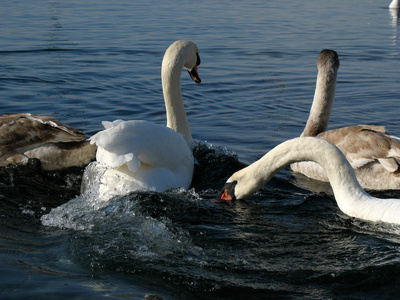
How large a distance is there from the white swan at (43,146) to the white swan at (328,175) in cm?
199

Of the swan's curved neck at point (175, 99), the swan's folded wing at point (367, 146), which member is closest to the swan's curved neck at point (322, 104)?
the swan's folded wing at point (367, 146)

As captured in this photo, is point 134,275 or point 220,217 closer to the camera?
point 134,275

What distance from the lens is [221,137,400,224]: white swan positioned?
5254 millimetres

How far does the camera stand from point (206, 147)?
766 centimetres

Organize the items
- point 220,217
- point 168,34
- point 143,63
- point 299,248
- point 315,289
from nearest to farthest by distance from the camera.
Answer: point 315,289, point 299,248, point 220,217, point 143,63, point 168,34

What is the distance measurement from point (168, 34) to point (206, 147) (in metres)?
9.65

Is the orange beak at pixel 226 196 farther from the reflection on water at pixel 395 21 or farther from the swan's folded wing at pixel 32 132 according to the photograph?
the reflection on water at pixel 395 21

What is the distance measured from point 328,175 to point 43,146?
3.19m

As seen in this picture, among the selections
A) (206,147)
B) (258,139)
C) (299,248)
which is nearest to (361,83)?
(258,139)

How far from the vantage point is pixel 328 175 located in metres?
5.54

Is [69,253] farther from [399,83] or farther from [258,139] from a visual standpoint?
[399,83]

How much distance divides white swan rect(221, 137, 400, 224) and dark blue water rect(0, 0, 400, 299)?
132mm

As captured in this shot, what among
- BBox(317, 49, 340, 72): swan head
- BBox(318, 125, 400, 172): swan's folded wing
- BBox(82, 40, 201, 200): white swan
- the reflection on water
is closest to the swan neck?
BBox(82, 40, 201, 200): white swan

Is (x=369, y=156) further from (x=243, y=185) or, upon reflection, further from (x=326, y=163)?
(x=243, y=185)
